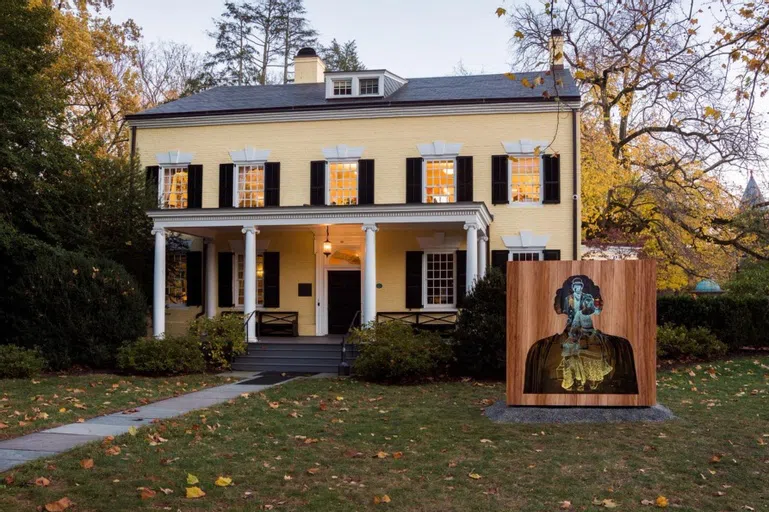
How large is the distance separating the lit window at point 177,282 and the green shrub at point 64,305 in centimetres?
439

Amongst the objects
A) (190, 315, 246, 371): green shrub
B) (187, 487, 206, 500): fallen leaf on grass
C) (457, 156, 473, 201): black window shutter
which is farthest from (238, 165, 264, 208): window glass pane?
(187, 487, 206, 500): fallen leaf on grass

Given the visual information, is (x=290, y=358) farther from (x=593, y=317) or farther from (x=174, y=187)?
(x=593, y=317)

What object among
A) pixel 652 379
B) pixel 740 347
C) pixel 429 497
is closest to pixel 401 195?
pixel 740 347

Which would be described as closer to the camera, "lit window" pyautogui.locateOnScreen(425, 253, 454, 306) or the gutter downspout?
the gutter downspout

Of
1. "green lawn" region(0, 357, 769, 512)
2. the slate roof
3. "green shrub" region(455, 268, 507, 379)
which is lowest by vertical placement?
"green lawn" region(0, 357, 769, 512)

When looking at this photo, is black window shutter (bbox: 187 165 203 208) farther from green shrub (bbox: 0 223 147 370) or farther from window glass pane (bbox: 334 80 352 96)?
window glass pane (bbox: 334 80 352 96)

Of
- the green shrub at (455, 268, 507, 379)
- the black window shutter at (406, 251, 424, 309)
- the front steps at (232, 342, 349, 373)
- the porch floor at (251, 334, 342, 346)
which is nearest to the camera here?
the green shrub at (455, 268, 507, 379)

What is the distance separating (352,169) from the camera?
66.7 feet

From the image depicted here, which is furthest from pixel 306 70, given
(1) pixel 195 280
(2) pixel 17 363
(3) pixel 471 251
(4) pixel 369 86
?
(2) pixel 17 363

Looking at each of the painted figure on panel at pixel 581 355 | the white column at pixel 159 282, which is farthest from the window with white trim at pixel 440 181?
the painted figure on panel at pixel 581 355

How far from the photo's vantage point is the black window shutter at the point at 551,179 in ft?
63.6

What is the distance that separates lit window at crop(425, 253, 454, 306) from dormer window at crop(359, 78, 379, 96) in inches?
212

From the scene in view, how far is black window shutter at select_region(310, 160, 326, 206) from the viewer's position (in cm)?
2017

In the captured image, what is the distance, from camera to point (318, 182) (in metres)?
20.2
